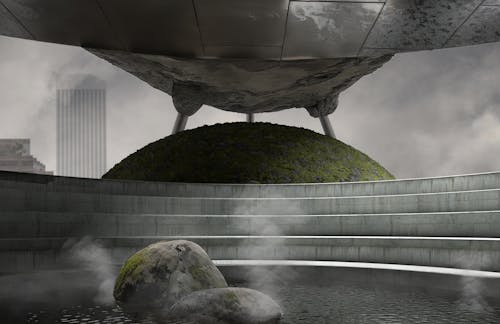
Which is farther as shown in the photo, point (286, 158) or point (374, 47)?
point (286, 158)

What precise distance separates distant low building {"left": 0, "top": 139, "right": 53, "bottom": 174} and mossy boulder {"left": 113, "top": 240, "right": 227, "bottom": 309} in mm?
68047

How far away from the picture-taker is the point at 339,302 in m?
7.36

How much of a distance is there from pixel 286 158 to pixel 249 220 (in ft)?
18.8

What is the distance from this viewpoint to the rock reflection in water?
615 centimetres

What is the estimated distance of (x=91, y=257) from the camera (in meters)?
10.7

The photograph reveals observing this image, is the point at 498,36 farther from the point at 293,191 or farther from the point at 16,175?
the point at 16,175

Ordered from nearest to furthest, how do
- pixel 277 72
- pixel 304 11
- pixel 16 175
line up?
pixel 16 175 → pixel 304 11 → pixel 277 72

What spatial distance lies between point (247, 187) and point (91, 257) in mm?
4992

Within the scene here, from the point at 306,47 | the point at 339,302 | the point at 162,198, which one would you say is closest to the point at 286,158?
the point at 306,47

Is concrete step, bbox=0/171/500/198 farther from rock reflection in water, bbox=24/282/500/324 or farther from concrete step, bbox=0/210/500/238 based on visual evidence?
rock reflection in water, bbox=24/282/500/324

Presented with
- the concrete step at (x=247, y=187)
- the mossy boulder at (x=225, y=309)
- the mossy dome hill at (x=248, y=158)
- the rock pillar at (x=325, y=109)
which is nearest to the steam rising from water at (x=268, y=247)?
the concrete step at (x=247, y=187)

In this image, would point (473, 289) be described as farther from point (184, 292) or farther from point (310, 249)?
point (184, 292)

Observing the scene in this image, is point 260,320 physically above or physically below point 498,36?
Result: below

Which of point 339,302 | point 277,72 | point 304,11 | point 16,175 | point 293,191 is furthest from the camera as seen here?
point 277,72
